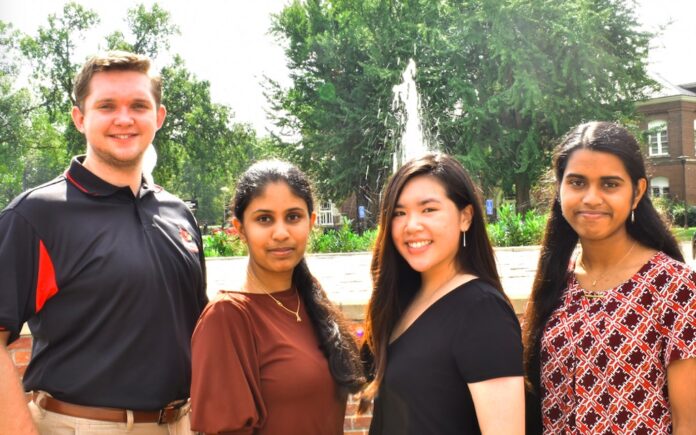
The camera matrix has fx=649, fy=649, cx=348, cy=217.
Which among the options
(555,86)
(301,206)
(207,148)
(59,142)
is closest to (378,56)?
(555,86)

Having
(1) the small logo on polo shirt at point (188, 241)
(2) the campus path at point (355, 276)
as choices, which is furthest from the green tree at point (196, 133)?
(1) the small logo on polo shirt at point (188, 241)

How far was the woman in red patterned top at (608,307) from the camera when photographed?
84.0 inches

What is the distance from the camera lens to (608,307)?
2244mm

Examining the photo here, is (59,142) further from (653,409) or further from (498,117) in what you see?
(653,409)

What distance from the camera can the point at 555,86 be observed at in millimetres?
25641

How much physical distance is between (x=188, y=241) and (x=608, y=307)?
5.68 feet

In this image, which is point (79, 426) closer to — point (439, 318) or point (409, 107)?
point (439, 318)

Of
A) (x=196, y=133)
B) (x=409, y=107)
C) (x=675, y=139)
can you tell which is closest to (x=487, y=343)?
(x=409, y=107)

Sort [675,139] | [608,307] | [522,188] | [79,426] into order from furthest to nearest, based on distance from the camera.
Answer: [675,139]
[522,188]
[79,426]
[608,307]

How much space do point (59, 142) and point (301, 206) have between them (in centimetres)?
3506

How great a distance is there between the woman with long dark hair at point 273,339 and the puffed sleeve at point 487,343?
0.46 m

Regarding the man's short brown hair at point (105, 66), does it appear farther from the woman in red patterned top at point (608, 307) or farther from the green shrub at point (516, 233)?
the green shrub at point (516, 233)

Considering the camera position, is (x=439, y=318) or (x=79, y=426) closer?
(x=439, y=318)

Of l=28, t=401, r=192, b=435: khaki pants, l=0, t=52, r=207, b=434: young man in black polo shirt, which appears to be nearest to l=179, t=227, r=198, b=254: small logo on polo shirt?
l=0, t=52, r=207, b=434: young man in black polo shirt
